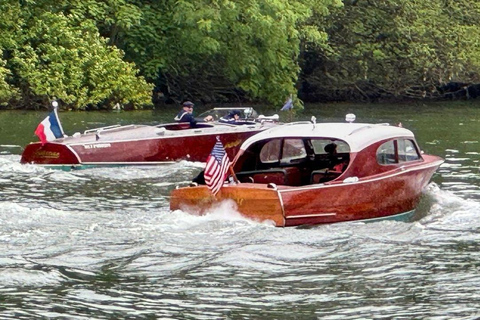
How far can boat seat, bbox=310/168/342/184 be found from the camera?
59.5ft

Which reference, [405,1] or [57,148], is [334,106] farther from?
[57,148]

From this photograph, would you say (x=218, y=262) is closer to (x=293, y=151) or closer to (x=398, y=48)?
(x=293, y=151)

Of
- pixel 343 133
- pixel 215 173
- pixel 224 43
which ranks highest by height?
pixel 224 43

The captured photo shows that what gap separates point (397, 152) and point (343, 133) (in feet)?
3.70

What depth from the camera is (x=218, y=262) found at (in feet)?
45.4

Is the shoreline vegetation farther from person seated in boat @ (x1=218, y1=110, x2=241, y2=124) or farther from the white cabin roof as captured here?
the white cabin roof

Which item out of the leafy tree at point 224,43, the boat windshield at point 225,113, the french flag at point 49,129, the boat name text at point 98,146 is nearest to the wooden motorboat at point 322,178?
the boat name text at point 98,146

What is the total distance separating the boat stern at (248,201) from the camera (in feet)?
52.7

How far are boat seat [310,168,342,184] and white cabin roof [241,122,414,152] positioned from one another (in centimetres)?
57

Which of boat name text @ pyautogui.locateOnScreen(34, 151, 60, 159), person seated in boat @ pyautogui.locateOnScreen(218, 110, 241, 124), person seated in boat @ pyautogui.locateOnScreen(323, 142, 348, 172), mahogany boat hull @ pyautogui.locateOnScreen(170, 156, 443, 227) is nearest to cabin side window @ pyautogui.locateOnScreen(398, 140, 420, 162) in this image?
mahogany boat hull @ pyautogui.locateOnScreen(170, 156, 443, 227)

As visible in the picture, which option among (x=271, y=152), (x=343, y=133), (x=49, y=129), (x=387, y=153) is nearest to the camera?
(x=343, y=133)

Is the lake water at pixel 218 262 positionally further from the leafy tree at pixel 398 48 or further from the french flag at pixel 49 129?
the leafy tree at pixel 398 48

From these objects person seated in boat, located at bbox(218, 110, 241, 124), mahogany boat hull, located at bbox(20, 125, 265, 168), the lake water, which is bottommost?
the lake water

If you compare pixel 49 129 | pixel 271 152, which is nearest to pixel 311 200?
pixel 271 152
